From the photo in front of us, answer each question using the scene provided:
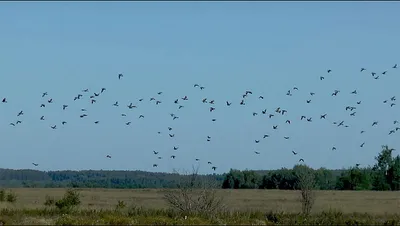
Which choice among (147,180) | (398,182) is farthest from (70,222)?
(147,180)

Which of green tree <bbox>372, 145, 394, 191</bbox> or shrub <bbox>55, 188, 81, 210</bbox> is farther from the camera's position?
green tree <bbox>372, 145, 394, 191</bbox>

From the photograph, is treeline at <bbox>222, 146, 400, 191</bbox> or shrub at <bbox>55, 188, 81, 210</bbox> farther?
treeline at <bbox>222, 146, 400, 191</bbox>

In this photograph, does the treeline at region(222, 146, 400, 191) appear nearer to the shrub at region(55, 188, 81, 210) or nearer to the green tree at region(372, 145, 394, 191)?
the green tree at region(372, 145, 394, 191)

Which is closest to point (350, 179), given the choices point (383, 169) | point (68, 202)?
point (383, 169)

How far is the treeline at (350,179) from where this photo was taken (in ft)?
394

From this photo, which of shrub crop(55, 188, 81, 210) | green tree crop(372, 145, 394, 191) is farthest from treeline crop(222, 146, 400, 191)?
shrub crop(55, 188, 81, 210)

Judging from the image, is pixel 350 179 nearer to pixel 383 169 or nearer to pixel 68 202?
pixel 383 169

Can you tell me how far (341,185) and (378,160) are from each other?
8.74 metres

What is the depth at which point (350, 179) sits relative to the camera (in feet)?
403

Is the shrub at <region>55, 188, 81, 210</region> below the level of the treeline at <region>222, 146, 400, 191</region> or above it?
below

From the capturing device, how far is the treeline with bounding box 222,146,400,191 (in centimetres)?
12012

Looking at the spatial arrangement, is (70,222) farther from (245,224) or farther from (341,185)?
(341,185)

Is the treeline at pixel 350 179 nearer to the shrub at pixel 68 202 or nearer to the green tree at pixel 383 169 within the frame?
the green tree at pixel 383 169

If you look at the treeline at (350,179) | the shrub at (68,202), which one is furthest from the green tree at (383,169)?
the shrub at (68,202)
